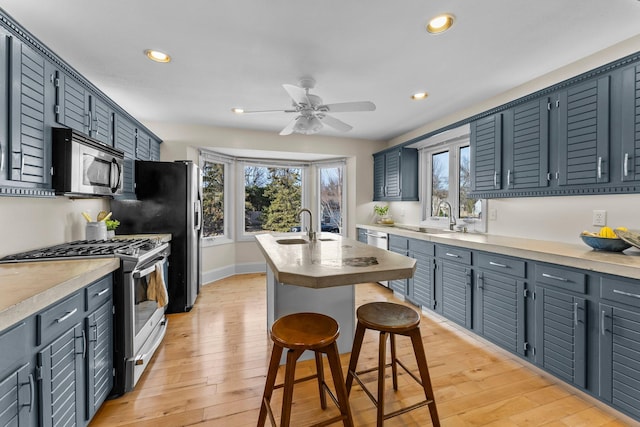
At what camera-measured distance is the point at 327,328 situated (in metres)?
1.37

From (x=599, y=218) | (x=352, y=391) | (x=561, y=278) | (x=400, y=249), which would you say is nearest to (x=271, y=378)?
(x=352, y=391)

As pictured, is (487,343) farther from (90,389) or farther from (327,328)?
(90,389)

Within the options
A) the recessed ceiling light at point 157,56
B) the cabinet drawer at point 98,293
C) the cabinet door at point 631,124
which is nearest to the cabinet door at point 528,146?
the cabinet door at point 631,124

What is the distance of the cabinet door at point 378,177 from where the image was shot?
4.57 metres

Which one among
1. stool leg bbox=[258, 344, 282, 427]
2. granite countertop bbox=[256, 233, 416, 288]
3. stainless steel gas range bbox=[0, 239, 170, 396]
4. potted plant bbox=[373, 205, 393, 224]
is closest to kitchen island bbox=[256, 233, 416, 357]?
granite countertop bbox=[256, 233, 416, 288]

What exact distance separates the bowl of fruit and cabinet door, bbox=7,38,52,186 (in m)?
3.55

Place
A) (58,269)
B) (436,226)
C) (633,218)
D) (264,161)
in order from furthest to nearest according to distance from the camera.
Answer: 1. (264,161)
2. (436,226)
3. (633,218)
4. (58,269)

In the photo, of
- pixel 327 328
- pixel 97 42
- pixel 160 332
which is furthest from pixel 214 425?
pixel 97 42

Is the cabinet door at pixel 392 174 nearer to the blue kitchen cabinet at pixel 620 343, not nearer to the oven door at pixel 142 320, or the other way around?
the blue kitchen cabinet at pixel 620 343

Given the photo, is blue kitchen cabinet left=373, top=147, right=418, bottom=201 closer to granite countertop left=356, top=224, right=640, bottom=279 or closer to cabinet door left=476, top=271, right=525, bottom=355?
granite countertop left=356, top=224, right=640, bottom=279

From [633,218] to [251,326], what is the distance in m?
3.19

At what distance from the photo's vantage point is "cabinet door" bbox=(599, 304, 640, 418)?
59.1 inches

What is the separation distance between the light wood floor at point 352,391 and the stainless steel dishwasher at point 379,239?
129 centimetres

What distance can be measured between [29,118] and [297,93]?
158cm
